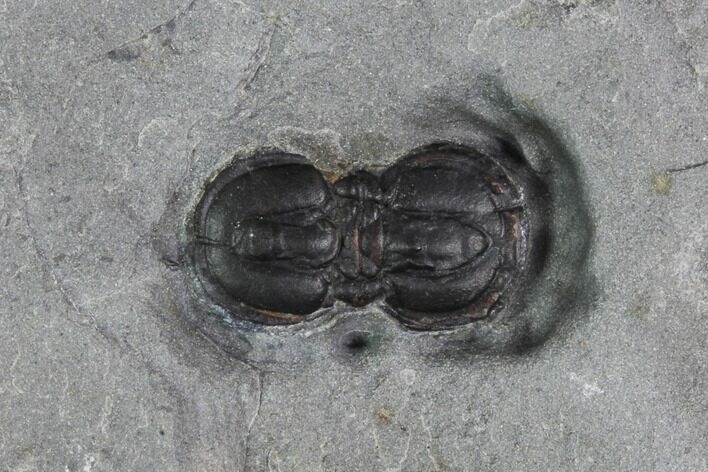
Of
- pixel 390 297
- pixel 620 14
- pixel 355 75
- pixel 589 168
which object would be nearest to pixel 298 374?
pixel 390 297

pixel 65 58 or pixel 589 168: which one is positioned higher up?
pixel 65 58

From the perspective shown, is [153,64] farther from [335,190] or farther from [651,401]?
[651,401]

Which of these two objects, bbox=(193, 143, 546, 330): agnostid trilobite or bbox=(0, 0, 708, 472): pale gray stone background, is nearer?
bbox=(0, 0, 708, 472): pale gray stone background

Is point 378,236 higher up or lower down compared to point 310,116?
lower down

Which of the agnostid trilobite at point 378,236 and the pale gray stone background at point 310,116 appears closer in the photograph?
the pale gray stone background at point 310,116
